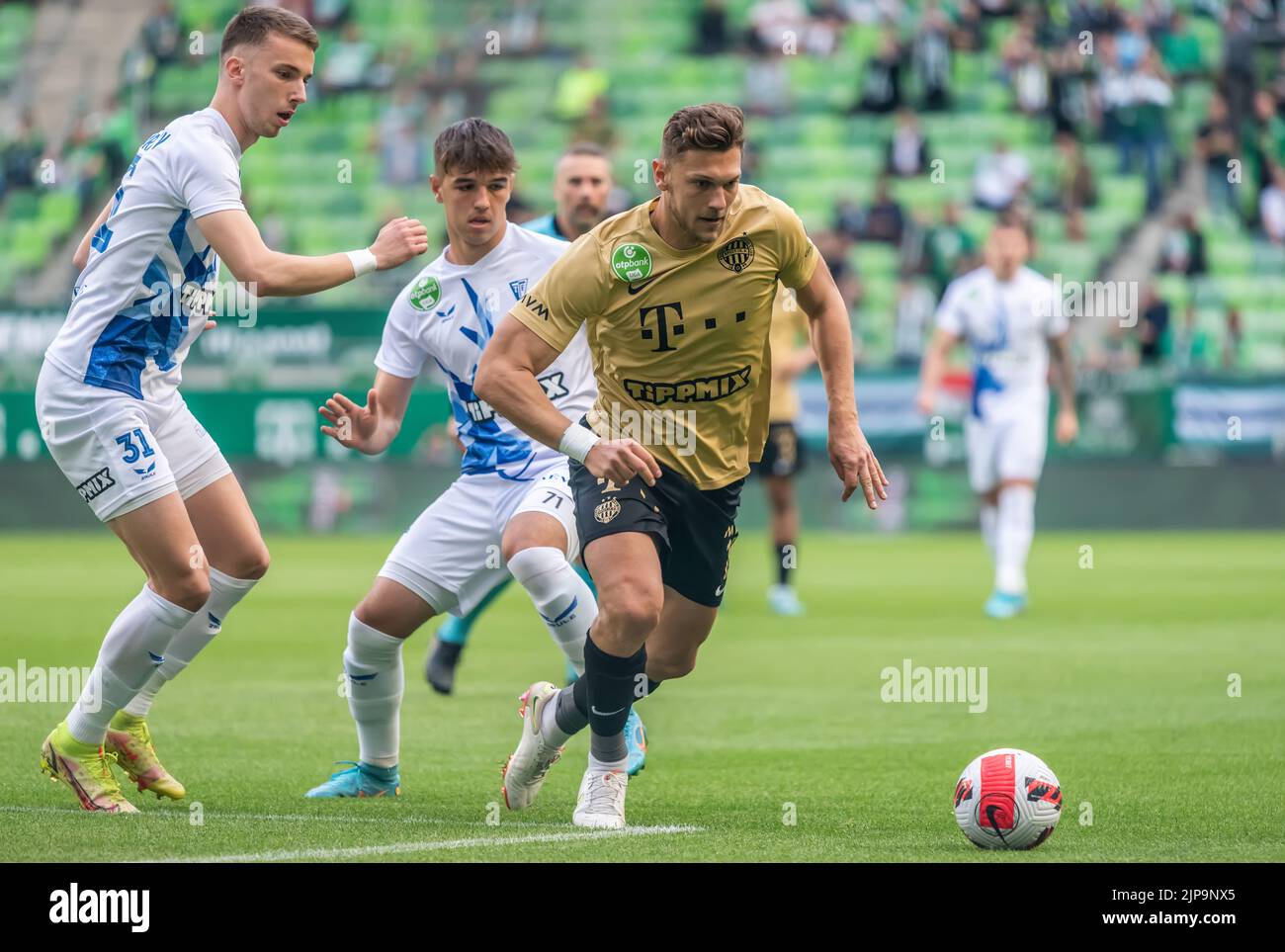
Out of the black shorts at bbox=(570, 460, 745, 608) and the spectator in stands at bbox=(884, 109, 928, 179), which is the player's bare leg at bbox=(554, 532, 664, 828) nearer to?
the black shorts at bbox=(570, 460, 745, 608)

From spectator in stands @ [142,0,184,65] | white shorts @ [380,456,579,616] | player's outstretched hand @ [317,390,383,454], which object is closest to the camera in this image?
player's outstretched hand @ [317,390,383,454]

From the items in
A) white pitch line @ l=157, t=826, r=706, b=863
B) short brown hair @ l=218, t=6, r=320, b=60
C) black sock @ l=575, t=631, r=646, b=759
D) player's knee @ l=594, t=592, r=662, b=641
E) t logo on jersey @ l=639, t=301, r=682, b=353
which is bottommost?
white pitch line @ l=157, t=826, r=706, b=863

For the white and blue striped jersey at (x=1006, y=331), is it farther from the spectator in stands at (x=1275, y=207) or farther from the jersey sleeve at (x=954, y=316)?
the spectator in stands at (x=1275, y=207)

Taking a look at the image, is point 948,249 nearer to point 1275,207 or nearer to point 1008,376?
point 1275,207

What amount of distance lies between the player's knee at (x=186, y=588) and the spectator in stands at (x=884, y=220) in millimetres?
19176

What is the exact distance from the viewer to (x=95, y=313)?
6.47 meters

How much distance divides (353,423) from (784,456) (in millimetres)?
7590

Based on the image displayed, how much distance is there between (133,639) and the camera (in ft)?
21.7

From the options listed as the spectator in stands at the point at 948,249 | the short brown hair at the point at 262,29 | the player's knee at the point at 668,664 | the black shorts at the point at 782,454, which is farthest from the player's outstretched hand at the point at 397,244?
the spectator in stands at the point at 948,249

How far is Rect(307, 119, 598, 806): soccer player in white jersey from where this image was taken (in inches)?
272

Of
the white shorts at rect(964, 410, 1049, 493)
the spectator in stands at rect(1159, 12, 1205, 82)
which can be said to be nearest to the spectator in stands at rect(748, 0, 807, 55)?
the spectator in stands at rect(1159, 12, 1205, 82)

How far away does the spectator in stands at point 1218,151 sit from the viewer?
2573cm

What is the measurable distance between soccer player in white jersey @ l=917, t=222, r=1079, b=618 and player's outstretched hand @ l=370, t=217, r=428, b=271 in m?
8.43

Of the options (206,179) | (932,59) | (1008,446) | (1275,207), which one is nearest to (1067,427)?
(1008,446)
